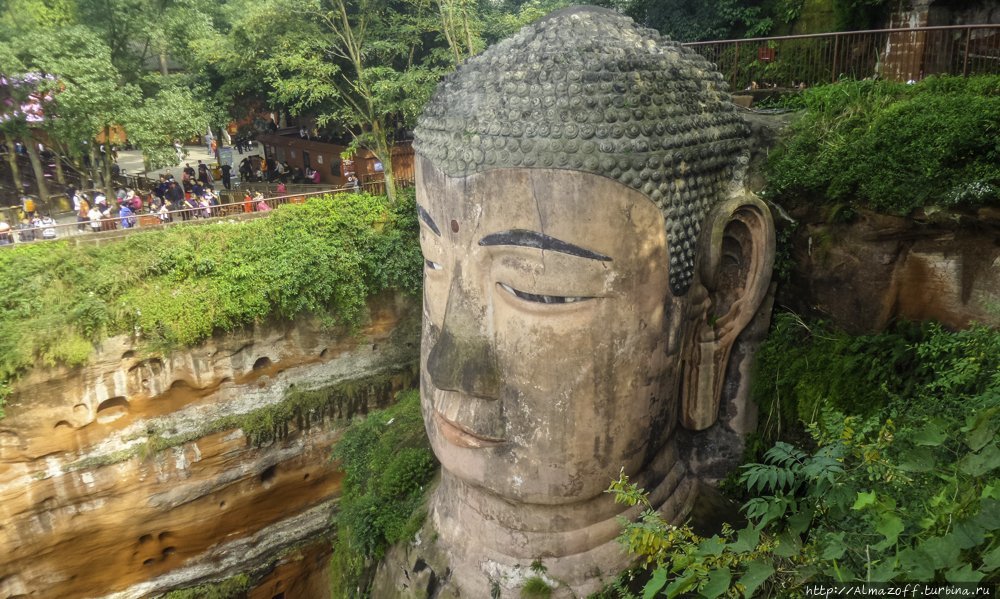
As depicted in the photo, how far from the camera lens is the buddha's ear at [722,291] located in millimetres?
4688

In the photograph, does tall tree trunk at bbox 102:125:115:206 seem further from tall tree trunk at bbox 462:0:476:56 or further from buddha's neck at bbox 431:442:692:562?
buddha's neck at bbox 431:442:692:562

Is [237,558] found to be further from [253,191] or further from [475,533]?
[253,191]

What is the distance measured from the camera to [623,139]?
13.7ft

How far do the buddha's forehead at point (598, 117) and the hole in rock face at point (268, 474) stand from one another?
858 cm

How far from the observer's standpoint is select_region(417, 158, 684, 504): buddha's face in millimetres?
4203

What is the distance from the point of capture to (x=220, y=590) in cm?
1098

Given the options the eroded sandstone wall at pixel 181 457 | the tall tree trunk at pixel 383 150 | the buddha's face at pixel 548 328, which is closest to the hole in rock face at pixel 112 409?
the eroded sandstone wall at pixel 181 457

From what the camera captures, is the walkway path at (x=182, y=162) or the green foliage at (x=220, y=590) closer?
the green foliage at (x=220, y=590)

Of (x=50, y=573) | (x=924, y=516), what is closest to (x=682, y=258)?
(x=924, y=516)

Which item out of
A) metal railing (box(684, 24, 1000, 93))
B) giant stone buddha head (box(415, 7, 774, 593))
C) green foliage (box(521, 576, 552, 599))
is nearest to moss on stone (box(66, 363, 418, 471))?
giant stone buddha head (box(415, 7, 774, 593))

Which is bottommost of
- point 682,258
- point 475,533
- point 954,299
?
point 475,533

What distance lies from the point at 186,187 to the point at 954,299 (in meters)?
17.1

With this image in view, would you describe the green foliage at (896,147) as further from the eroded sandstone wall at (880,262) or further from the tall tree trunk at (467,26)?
the tall tree trunk at (467,26)

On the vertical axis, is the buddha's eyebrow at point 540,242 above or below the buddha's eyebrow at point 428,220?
below
